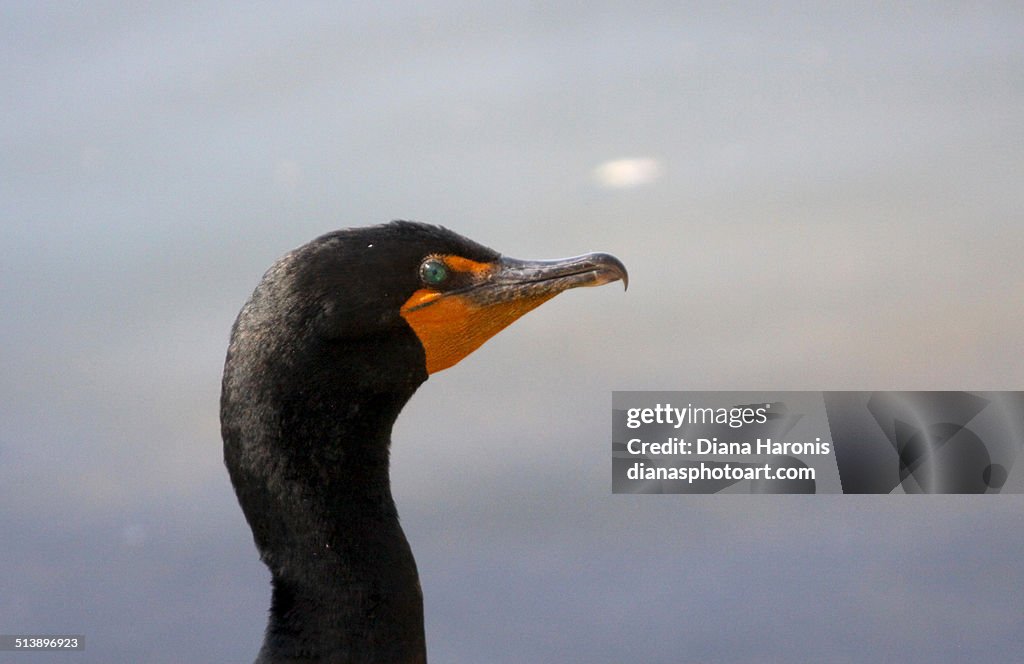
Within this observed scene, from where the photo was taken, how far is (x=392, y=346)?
4422mm

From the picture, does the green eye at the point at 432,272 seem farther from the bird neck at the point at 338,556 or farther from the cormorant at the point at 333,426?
the bird neck at the point at 338,556

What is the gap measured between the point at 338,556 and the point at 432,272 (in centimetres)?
97

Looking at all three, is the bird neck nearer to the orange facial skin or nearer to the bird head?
the bird head

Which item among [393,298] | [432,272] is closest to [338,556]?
[393,298]

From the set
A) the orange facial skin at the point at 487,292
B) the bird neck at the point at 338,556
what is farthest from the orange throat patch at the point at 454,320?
the bird neck at the point at 338,556

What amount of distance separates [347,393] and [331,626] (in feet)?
2.43

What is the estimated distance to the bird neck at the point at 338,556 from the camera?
167 inches

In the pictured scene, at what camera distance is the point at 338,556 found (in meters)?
4.29

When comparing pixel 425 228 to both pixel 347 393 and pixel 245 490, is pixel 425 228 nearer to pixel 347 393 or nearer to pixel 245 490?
pixel 347 393

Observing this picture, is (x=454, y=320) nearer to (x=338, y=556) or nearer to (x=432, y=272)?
(x=432, y=272)

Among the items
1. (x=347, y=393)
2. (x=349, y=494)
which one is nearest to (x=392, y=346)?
(x=347, y=393)

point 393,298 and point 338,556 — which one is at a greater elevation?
point 393,298

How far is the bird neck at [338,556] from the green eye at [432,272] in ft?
1.37

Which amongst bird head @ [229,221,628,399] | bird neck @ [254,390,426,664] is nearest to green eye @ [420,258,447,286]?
bird head @ [229,221,628,399]
